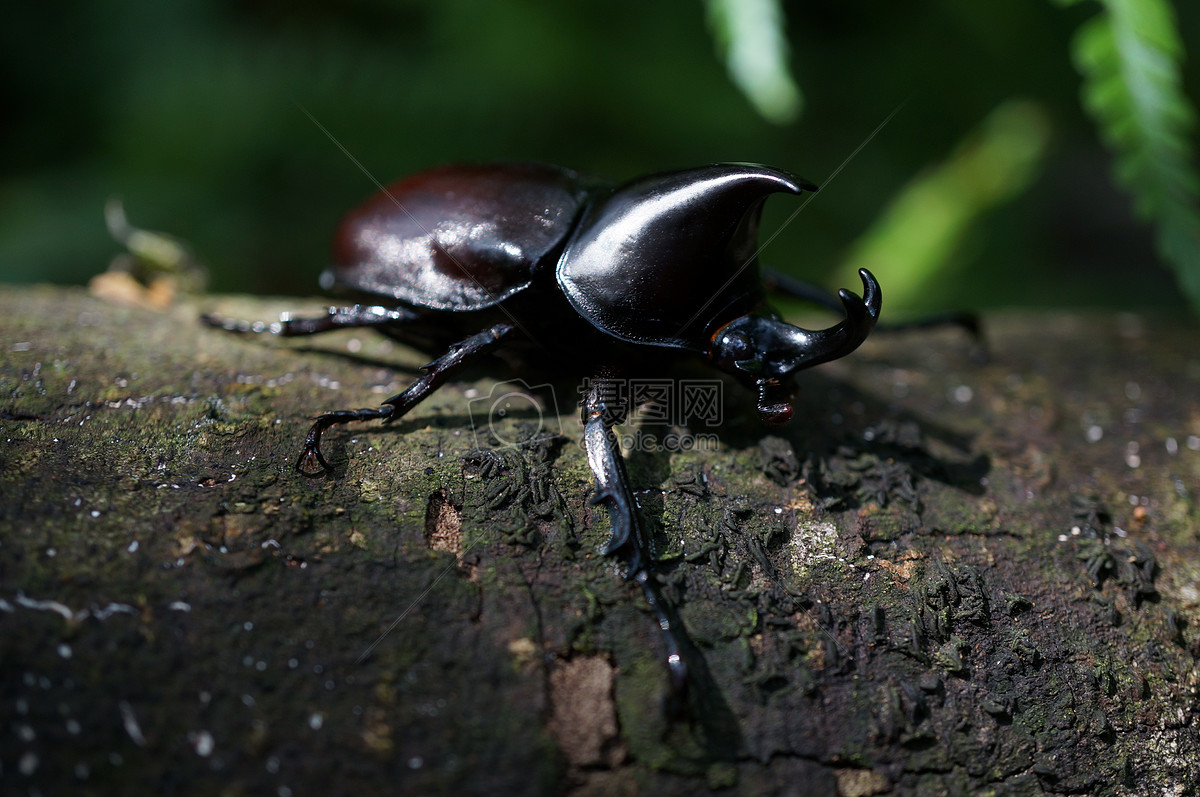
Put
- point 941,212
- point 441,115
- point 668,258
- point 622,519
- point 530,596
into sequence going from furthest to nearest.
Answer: point 441,115
point 941,212
point 668,258
point 622,519
point 530,596

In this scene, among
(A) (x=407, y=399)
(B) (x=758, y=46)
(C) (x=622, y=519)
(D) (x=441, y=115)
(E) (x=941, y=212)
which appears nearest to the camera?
(C) (x=622, y=519)

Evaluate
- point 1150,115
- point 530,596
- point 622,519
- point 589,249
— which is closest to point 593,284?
point 589,249

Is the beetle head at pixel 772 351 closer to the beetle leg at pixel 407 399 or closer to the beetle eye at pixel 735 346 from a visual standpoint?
the beetle eye at pixel 735 346

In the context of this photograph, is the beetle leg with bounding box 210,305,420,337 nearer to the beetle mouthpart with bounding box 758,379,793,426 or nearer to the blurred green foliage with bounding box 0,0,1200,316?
the beetle mouthpart with bounding box 758,379,793,426

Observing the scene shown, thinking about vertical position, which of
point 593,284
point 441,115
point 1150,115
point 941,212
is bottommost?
point 941,212

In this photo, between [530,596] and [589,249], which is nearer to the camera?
[530,596]

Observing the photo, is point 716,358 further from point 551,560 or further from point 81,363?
point 81,363
